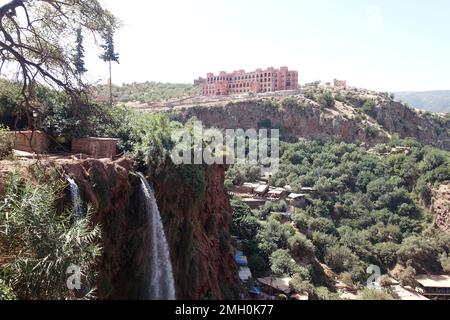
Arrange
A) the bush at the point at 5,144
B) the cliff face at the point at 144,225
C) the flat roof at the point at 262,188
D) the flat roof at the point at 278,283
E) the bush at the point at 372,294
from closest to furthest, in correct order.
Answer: the bush at the point at 5,144, the cliff face at the point at 144,225, the flat roof at the point at 278,283, the bush at the point at 372,294, the flat roof at the point at 262,188

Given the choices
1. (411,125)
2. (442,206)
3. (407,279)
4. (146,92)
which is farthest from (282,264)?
(146,92)

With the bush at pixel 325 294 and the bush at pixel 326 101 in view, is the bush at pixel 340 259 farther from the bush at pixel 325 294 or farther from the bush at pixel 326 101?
the bush at pixel 326 101

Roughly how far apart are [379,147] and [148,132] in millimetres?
39367

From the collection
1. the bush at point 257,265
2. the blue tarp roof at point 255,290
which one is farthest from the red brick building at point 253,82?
the blue tarp roof at point 255,290

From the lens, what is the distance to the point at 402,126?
54594 millimetres

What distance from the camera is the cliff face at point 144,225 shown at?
9.73 m

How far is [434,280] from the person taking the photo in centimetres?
2694

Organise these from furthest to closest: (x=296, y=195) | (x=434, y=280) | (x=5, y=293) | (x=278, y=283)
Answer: (x=296, y=195), (x=434, y=280), (x=278, y=283), (x=5, y=293)

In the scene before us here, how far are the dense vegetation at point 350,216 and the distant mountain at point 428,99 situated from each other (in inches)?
4389

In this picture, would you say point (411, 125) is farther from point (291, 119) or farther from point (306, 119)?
point (291, 119)

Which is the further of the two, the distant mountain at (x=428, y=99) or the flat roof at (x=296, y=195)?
the distant mountain at (x=428, y=99)

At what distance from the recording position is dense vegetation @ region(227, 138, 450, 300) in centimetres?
2469

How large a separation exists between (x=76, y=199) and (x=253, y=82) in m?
56.5
